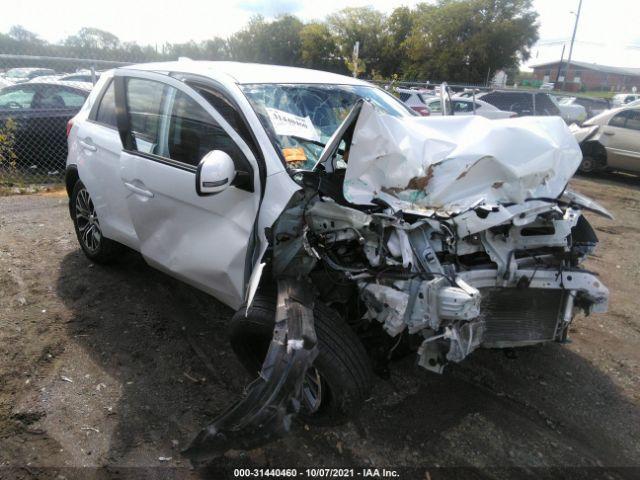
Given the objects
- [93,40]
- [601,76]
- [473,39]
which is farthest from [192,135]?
[601,76]

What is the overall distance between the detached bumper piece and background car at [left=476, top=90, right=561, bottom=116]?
1150cm

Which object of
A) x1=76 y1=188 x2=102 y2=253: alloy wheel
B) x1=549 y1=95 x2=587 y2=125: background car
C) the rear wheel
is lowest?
the rear wheel

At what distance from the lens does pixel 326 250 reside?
2498mm

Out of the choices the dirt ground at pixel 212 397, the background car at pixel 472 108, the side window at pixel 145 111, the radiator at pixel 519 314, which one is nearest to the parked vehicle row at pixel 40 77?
the side window at pixel 145 111

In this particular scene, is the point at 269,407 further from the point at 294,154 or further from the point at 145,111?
the point at 145,111

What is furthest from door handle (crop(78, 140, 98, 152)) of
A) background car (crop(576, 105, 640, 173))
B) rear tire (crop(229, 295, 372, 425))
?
background car (crop(576, 105, 640, 173))

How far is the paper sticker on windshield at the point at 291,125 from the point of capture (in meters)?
2.92

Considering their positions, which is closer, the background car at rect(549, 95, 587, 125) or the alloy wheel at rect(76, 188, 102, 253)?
the alloy wheel at rect(76, 188, 102, 253)

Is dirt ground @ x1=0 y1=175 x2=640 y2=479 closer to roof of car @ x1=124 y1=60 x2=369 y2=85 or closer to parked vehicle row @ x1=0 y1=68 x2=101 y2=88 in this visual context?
roof of car @ x1=124 y1=60 x2=369 y2=85

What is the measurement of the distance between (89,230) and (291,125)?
2.41 meters

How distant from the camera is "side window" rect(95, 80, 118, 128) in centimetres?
386

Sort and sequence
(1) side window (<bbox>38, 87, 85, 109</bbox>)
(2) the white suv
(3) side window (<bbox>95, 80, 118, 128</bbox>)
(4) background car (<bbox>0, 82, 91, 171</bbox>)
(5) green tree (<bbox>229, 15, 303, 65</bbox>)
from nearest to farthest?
(2) the white suv < (3) side window (<bbox>95, 80, 118, 128</bbox>) < (4) background car (<bbox>0, 82, 91, 171</bbox>) < (1) side window (<bbox>38, 87, 85, 109</bbox>) < (5) green tree (<bbox>229, 15, 303, 65</bbox>)

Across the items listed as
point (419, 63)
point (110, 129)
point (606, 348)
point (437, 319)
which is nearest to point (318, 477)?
point (437, 319)

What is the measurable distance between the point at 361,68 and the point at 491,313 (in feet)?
33.9
